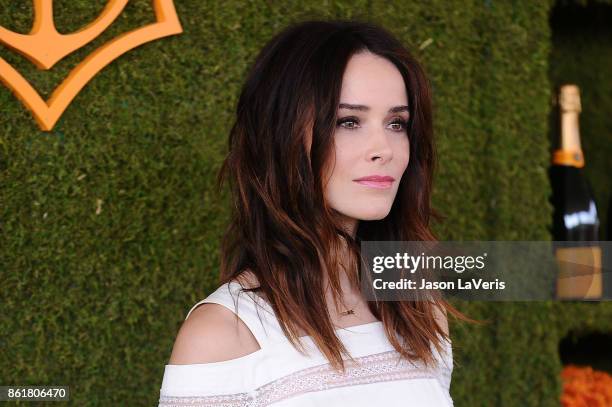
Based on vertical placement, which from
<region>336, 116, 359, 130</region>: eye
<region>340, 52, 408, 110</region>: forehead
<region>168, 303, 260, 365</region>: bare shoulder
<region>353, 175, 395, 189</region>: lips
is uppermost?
<region>340, 52, 408, 110</region>: forehead

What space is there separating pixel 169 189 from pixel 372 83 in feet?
1.28

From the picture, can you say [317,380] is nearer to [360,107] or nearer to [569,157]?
[360,107]

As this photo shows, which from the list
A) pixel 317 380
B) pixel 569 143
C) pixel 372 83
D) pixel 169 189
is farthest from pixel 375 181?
pixel 569 143

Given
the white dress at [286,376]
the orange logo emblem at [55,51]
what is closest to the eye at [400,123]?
the white dress at [286,376]

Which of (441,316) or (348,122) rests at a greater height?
(348,122)

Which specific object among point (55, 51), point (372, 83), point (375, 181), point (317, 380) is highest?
point (55, 51)

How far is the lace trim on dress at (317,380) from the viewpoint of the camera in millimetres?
806

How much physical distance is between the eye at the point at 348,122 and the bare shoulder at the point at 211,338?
0.78 feet

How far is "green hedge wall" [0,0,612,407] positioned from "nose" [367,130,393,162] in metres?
0.36

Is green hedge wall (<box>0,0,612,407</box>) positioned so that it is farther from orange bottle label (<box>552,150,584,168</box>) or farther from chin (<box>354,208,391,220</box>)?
chin (<box>354,208,391,220</box>)

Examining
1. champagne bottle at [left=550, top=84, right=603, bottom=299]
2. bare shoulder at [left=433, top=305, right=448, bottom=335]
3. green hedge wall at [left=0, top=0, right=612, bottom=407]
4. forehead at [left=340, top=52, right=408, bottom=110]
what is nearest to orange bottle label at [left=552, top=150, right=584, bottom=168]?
champagne bottle at [left=550, top=84, right=603, bottom=299]

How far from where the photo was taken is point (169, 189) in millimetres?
1154

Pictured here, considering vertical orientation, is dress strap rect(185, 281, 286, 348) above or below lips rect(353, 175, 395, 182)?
below

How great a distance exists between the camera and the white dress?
800mm
